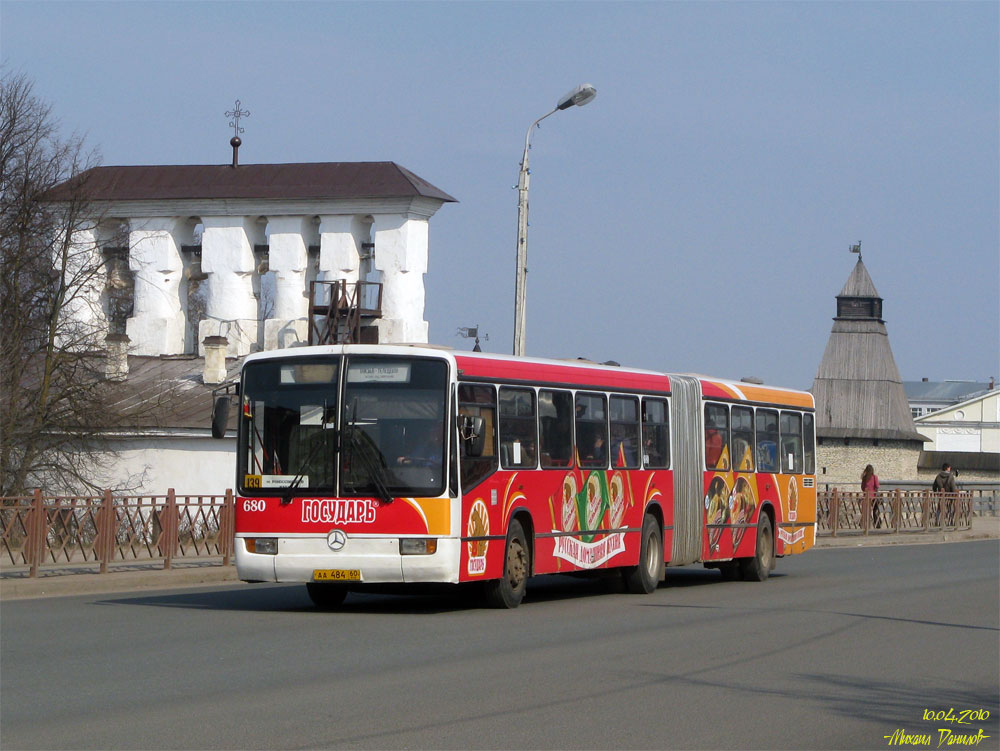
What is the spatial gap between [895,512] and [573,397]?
25135 millimetres

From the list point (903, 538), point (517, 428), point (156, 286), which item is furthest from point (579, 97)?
Result: point (156, 286)

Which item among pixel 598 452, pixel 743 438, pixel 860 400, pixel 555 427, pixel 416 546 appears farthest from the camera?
pixel 860 400

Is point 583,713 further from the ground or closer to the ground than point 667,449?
closer to the ground

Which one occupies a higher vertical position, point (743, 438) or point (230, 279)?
point (230, 279)

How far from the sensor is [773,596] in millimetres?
19594

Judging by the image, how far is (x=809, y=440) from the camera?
2598 cm

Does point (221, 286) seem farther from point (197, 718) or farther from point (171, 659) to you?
point (197, 718)

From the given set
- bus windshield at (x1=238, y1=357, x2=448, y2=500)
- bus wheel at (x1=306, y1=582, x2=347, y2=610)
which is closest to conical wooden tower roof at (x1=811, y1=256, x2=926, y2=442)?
bus wheel at (x1=306, y1=582, x2=347, y2=610)

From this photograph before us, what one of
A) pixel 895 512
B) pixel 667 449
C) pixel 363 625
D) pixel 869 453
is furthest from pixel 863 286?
pixel 363 625

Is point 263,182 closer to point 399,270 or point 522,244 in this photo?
point 399,270

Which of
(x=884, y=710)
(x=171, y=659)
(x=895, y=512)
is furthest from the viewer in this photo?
(x=895, y=512)

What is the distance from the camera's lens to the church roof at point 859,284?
100m

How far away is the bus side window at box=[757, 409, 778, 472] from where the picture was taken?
23.9 meters

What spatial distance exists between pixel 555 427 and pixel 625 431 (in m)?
1.88
